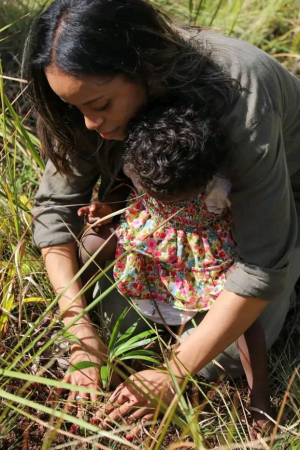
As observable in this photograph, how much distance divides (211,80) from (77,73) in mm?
281

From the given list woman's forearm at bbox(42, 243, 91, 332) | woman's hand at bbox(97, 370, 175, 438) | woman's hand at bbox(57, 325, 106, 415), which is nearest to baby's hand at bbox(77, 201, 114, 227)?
woman's forearm at bbox(42, 243, 91, 332)

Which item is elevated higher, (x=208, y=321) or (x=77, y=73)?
(x=77, y=73)

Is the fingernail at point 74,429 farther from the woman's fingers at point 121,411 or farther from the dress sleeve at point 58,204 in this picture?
the dress sleeve at point 58,204

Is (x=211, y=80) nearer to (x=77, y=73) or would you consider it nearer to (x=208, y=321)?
(x=77, y=73)

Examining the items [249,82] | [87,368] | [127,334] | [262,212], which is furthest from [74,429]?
[249,82]

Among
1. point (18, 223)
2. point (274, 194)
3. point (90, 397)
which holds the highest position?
point (274, 194)

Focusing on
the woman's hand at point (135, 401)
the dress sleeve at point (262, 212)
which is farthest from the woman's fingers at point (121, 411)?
the dress sleeve at point (262, 212)

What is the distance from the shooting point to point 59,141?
4.89 feet

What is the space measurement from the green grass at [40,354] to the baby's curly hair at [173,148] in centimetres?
27

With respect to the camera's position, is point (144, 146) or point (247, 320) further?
point (247, 320)

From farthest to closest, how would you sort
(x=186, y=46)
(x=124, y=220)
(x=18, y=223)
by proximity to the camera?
1. (x=18, y=223)
2. (x=124, y=220)
3. (x=186, y=46)

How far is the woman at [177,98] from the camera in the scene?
1.21m

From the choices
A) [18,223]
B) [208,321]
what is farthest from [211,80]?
[18,223]

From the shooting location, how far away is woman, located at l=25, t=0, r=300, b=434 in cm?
121
